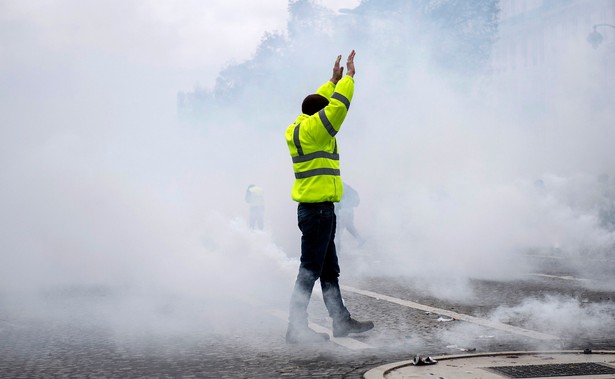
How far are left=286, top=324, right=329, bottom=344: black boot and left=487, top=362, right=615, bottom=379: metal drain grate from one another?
55.7 inches

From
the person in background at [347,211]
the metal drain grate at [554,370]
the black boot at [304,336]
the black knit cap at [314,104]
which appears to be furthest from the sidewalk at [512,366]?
the person in background at [347,211]

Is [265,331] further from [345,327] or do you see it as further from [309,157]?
[309,157]

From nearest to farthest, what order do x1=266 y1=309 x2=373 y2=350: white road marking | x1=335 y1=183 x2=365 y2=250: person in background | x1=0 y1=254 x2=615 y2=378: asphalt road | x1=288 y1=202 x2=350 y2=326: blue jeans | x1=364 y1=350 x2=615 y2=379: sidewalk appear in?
x1=364 y1=350 x2=615 y2=379: sidewalk, x1=0 y1=254 x2=615 y2=378: asphalt road, x1=266 y1=309 x2=373 y2=350: white road marking, x1=288 y1=202 x2=350 y2=326: blue jeans, x1=335 y1=183 x2=365 y2=250: person in background

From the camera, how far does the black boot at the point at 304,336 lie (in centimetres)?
622

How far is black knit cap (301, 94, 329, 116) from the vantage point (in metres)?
6.37

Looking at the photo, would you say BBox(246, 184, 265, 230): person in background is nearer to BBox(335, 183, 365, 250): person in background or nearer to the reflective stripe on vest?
BBox(335, 183, 365, 250): person in background

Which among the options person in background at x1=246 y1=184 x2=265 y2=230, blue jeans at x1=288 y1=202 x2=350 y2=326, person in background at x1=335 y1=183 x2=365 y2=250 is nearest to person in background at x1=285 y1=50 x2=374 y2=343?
blue jeans at x1=288 y1=202 x2=350 y2=326

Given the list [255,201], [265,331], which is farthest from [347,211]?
[265,331]

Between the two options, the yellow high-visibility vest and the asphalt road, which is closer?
the asphalt road

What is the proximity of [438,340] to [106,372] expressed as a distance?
2237mm

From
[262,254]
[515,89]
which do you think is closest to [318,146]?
[262,254]

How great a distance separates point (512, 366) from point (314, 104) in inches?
88.2

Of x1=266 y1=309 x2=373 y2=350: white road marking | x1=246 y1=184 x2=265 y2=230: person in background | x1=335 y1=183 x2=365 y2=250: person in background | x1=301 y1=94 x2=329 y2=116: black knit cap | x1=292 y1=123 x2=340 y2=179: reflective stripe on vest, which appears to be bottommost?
x1=266 y1=309 x2=373 y2=350: white road marking

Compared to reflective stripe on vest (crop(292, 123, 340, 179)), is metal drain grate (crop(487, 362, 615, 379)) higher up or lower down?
lower down
